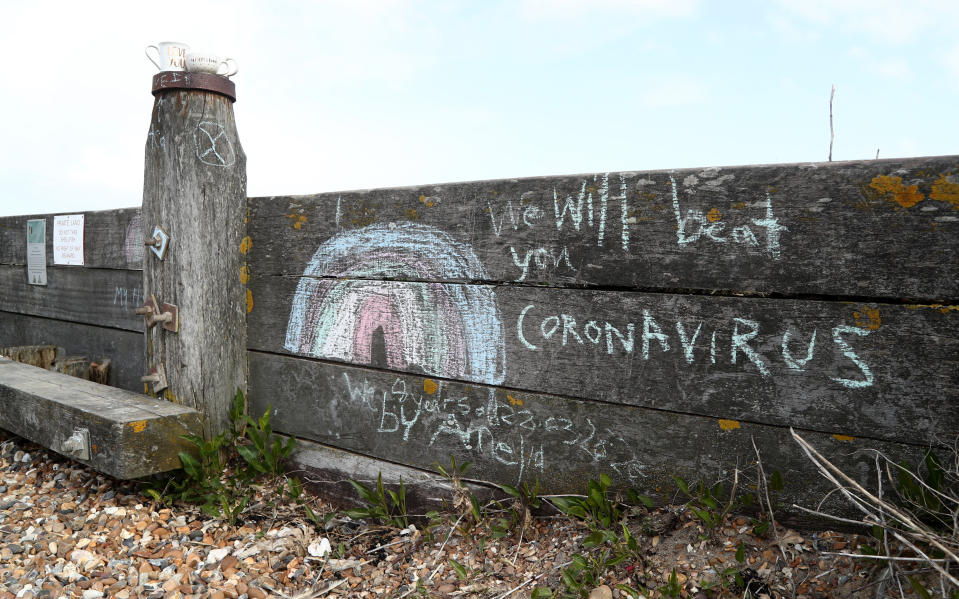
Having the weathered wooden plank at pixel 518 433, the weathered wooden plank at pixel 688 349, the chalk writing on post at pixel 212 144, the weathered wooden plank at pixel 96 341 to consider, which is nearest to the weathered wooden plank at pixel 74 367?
the weathered wooden plank at pixel 96 341

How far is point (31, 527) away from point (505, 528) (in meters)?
2.58

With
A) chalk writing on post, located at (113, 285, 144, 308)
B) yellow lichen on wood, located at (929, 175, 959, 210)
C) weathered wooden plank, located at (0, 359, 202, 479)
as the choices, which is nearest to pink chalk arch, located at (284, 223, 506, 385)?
weathered wooden plank, located at (0, 359, 202, 479)

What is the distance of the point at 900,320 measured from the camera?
222 cm

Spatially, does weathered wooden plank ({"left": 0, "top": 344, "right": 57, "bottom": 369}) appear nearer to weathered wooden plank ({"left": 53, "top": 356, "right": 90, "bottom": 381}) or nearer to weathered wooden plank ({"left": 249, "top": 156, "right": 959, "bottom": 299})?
weathered wooden plank ({"left": 53, "top": 356, "right": 90, "bottom": 381})

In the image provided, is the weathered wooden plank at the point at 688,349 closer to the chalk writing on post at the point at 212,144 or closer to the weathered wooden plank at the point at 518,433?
the weathered wooden plank at the point at 518,433

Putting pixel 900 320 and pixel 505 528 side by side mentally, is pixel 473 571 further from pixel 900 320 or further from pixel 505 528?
pixel 900 320

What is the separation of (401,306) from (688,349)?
1479 millimetres

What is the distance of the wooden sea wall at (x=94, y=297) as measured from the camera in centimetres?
514

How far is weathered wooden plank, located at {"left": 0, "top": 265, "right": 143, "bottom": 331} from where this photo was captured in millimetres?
5188

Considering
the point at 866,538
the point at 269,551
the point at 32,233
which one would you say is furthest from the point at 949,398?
the point at 32,233

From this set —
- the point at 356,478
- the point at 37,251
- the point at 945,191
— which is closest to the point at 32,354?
the point at 37,251

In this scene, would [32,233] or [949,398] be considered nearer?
[949,398]

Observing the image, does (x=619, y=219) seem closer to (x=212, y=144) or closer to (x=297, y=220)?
(x=297, y=220)

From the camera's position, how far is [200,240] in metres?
3.63
